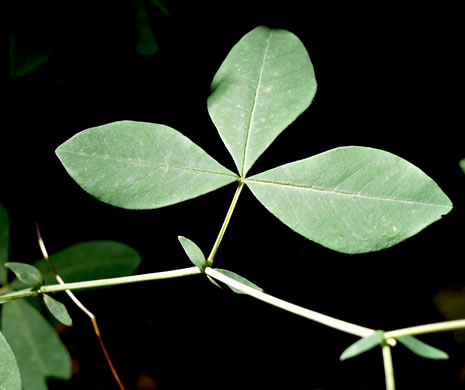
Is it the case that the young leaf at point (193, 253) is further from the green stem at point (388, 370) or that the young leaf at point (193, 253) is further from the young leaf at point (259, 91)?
the green stem at point (388, 370)

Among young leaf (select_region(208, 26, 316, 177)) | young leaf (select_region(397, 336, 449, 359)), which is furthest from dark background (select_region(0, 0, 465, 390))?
young leaf (select_region(397, 336, 449, 359))

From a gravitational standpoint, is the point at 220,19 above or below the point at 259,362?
above

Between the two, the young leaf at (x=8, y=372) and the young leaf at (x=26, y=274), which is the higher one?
the young leaf at (x=26, y=274)

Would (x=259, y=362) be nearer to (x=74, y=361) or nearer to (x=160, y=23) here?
(x=74, y=361)

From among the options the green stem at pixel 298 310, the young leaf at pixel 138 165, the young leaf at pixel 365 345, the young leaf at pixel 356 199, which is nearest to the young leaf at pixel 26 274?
the young leaf at pixel 138 165

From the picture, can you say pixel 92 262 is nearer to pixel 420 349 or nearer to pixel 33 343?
pixel 33 343

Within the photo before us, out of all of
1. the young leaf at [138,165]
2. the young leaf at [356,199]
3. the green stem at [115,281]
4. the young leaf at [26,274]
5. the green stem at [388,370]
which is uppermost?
the young leaf at [138,165]

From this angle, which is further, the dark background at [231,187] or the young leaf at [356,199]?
the dark background at [231,187]

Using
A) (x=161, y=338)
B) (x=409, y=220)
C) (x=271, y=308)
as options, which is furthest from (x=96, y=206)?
(x=409, y=220)
